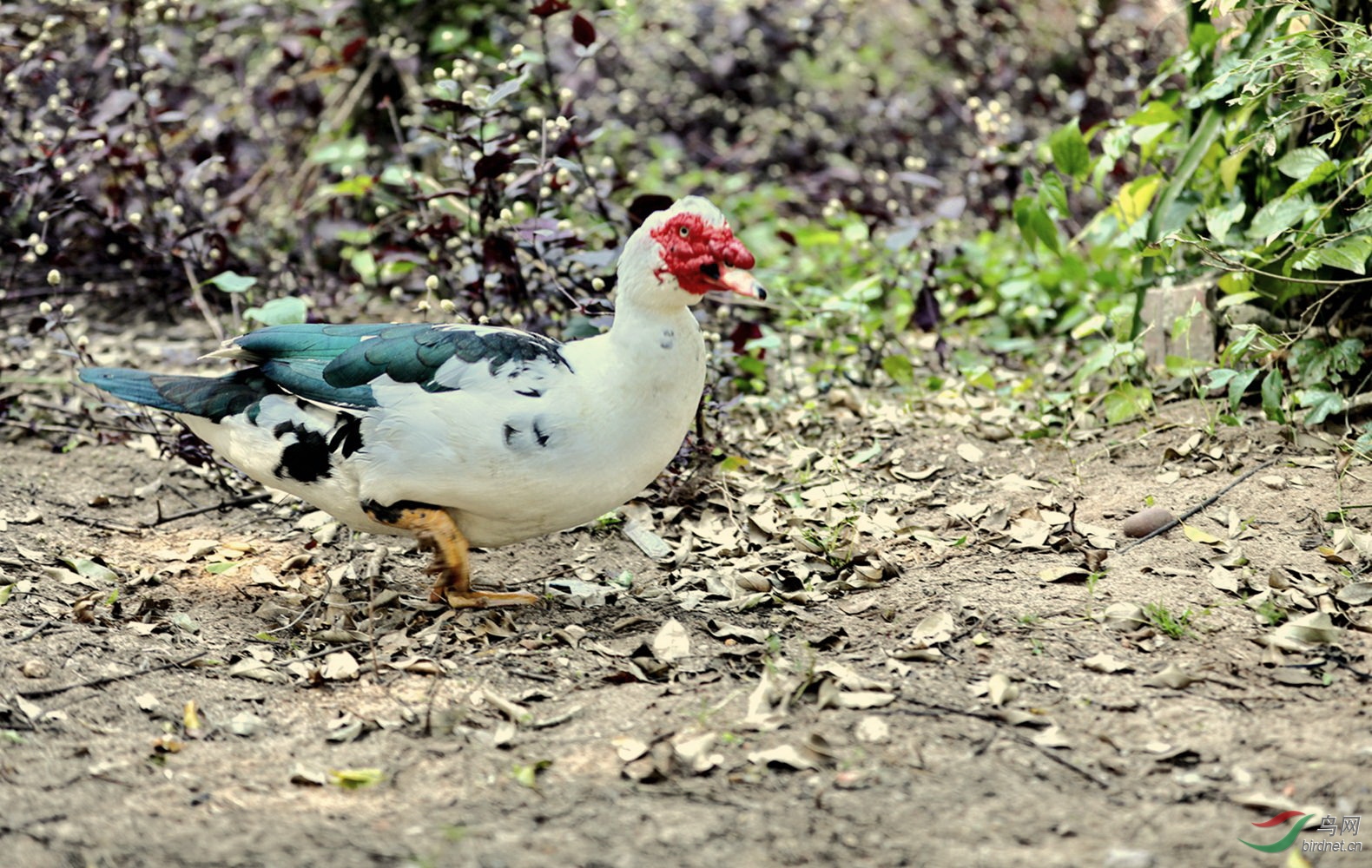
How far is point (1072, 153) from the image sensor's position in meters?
4.32

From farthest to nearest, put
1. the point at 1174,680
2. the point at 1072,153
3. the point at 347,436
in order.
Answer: the point at 1072,153
the point at 347,436
the point at 1174,680

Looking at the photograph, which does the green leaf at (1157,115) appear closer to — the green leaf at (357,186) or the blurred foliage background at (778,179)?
the blurred foliage background at (778,179)

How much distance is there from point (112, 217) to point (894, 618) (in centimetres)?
335

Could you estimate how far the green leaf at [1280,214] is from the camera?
11.4 feet

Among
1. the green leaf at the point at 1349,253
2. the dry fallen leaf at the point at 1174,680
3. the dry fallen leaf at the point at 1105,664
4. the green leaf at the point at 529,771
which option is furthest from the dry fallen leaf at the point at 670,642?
the green leaf at the point at 1349,253

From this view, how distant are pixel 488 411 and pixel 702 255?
0.59 metres

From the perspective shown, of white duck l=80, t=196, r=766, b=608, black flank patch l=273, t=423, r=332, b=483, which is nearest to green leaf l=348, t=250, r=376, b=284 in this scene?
white duck l=80, t=196, r=766, b=608

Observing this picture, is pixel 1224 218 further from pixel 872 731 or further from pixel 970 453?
→ pixel 872 731

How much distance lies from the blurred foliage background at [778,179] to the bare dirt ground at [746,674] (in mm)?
508

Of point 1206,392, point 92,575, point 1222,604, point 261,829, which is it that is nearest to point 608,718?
point 261,829

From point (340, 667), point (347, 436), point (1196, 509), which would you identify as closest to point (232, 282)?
point (347, 436)

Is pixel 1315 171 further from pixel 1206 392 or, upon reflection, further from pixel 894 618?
pixel 894 618

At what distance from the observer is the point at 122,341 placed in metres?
5.30

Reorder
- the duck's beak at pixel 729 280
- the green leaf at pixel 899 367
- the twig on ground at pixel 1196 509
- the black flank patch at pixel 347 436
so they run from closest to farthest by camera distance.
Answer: the duck's beak at pixel 729 280 < the black flank patch at pixel 347 436 < the twig on ground at pixel 1196 509 < the green leaf at pixel 899 367
